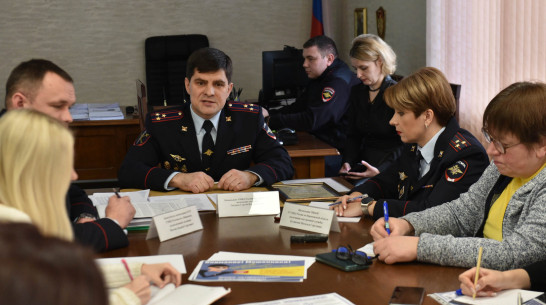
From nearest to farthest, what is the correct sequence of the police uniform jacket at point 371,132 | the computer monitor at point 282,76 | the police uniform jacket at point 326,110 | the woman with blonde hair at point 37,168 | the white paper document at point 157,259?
the woman with blonde hair at point 37,168
the white paper document at point 157,259
the police uniform jacket at point 371,132
the police uniform jacket at point 326,110
the computer monitor at point 282,76

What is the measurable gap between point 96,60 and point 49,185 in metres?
6.65

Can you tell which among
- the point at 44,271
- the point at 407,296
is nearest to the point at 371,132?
the point at 407,296

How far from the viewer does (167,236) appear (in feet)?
7.60

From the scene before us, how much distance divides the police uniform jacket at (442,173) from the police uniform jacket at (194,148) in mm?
690

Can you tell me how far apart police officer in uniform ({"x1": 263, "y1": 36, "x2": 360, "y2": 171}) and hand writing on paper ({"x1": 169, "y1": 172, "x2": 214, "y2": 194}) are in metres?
1.96

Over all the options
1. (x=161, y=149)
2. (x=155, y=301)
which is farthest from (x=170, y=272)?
(x=161, y=149)

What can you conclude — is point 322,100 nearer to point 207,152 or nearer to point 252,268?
point 207,152

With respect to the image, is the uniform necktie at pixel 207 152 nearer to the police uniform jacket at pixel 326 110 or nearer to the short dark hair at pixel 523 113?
the short dark hair at pixel 523 113

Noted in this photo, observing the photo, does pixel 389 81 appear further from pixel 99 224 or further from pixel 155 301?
pixel 155 301

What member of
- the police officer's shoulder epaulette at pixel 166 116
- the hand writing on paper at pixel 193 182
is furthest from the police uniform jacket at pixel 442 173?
the police officer's shoulder epaulette at pixel 166 116

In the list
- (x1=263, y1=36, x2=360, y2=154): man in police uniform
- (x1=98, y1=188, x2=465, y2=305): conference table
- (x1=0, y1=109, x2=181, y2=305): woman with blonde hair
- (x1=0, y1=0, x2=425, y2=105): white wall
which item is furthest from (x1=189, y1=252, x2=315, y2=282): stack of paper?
(x1=0, y1=0, x2=425, y2=105): white wall

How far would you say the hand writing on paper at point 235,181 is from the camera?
3.02 meters

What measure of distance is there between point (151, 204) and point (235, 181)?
44 centimetres

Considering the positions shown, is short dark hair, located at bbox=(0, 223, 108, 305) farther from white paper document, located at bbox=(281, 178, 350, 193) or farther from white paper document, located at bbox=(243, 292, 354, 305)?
white paper document, located at bbox=(281, 178, 350, 193)
